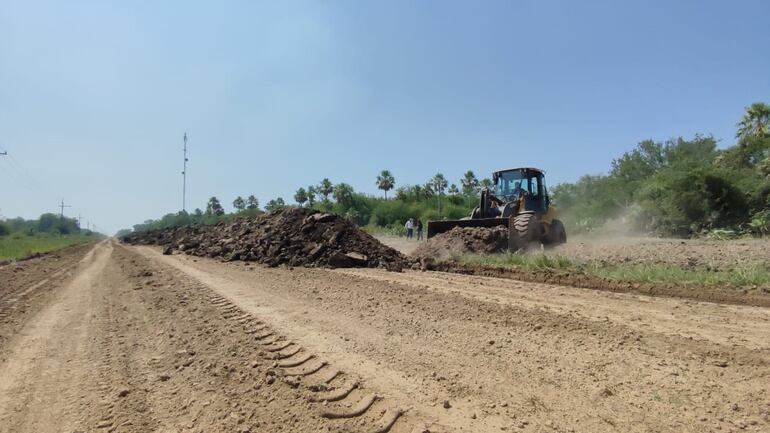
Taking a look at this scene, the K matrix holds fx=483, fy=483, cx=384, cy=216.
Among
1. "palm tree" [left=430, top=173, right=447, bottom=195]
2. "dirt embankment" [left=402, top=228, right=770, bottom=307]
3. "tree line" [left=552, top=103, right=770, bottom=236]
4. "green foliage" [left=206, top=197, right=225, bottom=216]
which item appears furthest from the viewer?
"green foliage" [left=206, top=197, right=225, bottom=216]

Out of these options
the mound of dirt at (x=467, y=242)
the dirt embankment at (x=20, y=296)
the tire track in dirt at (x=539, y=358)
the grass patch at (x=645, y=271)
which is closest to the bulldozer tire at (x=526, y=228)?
the mound of dirt at (x=467, y=242)

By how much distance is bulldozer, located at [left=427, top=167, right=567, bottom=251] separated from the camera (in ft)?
55.1

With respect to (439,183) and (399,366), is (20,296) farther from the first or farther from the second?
(439,183)

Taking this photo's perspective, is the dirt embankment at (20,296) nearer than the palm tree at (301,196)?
Yes

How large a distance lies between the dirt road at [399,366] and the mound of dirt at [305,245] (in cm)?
668

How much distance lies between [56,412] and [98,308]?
228 inches

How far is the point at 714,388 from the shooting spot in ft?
12.9

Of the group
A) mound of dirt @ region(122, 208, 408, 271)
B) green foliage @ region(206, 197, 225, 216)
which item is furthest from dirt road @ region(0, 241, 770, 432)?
green foliage @ region(206, 197, 225, 216)

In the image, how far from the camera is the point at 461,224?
1738cm

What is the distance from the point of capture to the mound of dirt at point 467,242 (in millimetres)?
15492

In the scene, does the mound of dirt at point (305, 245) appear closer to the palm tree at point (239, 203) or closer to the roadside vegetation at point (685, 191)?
the roadside vegetation at point (685, 191)

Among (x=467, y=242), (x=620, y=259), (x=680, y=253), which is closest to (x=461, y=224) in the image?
(x=467, y=242)

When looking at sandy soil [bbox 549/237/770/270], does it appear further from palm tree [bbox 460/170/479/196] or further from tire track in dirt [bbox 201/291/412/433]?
palm tree [bbox 460/170/479/196]

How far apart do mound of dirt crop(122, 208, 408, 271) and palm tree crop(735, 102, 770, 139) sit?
2856 centimetres
